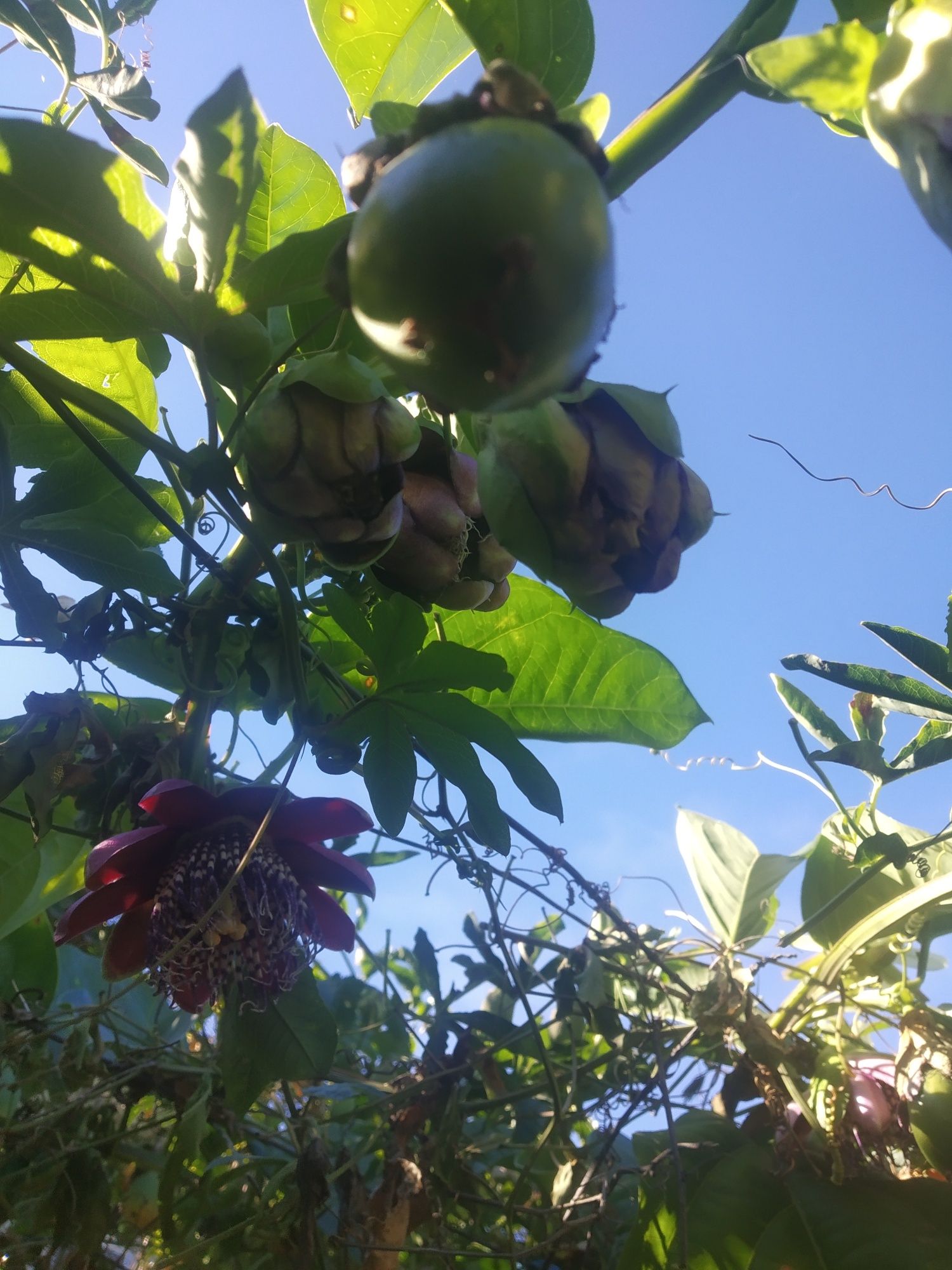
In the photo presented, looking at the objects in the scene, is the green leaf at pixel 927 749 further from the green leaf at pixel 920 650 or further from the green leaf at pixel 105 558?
the green leaf at pixel 105 558

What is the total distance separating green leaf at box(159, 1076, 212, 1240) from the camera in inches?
39.8

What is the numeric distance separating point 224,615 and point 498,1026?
738 mm

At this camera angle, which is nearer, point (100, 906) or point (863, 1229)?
point (100, 906)

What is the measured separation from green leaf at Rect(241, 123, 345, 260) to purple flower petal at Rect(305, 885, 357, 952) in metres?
0.68

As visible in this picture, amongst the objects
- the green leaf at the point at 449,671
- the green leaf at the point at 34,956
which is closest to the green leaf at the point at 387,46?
the green leaf at the point at 449,671

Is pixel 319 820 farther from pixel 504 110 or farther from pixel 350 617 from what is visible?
pixel 504 110

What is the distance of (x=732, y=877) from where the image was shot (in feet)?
5.03

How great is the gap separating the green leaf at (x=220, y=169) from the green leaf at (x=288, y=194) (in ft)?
0.86

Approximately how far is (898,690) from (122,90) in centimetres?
117

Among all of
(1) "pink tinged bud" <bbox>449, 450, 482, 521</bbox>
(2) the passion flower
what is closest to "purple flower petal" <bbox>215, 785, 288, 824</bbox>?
(2) the passion flower

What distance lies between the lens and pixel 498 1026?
1.28m

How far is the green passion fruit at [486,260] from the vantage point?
1.49ft

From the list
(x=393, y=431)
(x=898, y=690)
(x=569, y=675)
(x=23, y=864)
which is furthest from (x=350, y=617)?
(x=898, y=690)

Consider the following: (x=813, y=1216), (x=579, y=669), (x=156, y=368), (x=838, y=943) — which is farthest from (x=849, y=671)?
(x=156, y=368)
